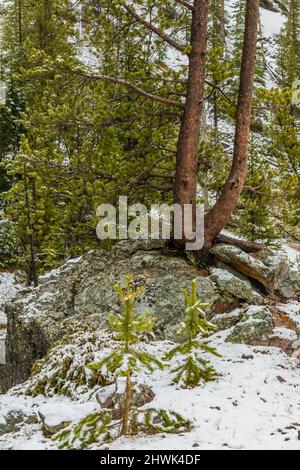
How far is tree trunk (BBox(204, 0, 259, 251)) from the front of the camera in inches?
336

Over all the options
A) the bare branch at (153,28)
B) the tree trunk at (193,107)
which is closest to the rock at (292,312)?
the tree trunk at (193,107)

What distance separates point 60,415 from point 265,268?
5.10 meters

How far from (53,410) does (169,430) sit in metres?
1.55

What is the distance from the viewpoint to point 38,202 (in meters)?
13.6

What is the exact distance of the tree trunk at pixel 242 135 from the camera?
336 inches

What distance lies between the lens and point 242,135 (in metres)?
8.70

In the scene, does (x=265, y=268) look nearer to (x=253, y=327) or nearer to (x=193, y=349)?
(x=253, y=327)

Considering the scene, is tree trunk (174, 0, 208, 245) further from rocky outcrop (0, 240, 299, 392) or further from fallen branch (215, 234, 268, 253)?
rocky outcrop (0, 240, 299, 392)

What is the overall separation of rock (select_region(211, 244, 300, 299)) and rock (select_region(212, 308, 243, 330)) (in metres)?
1.24

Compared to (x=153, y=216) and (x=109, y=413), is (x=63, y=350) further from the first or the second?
(x=153, y=216)

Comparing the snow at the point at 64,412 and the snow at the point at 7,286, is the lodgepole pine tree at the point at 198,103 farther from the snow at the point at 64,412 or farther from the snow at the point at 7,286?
the snow at the point at 7,286

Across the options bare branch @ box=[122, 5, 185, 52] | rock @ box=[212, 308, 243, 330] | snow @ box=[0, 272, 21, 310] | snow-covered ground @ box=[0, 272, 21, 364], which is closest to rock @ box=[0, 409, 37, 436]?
rock @ box=[212, 308, 243, 330]

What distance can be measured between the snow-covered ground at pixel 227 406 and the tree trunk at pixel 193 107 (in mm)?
3505
